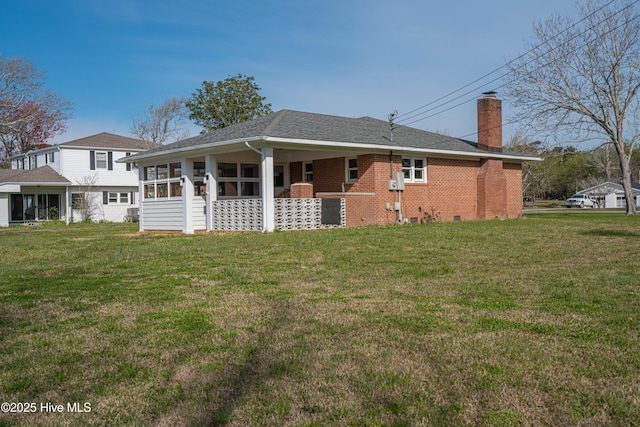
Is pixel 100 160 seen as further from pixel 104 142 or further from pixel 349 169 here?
pixel 349 169

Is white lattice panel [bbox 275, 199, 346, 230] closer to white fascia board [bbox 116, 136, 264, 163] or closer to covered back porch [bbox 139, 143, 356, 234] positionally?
covered back porch [bbox 139, 143, 356, 234]

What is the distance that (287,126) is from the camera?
723 inches

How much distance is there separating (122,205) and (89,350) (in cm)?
3168

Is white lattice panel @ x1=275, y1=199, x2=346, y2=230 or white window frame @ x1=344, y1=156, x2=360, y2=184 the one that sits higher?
white window frame @ x1=344, y1=156, x2=360, y2=184

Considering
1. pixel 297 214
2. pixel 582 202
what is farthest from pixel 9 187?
pixel 582 202

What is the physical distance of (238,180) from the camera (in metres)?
19.7

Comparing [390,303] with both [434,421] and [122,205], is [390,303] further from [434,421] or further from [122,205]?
[122,205]

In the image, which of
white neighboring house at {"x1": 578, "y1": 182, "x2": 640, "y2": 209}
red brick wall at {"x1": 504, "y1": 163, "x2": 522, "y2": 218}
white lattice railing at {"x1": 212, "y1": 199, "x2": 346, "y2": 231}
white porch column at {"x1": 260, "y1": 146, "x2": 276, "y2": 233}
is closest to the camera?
white porch column at {"x1": 260, "y1": 146, "x2": 276, "y2": 233}

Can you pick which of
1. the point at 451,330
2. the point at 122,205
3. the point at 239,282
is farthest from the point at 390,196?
the point at 122,205

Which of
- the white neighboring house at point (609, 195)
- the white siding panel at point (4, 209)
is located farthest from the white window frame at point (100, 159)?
the white neighboring house at point (609, 195)

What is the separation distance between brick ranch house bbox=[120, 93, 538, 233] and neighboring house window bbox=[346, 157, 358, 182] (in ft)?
0.13

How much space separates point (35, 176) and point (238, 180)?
18027 mm

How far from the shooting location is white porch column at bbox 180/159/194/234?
18578 millimetres

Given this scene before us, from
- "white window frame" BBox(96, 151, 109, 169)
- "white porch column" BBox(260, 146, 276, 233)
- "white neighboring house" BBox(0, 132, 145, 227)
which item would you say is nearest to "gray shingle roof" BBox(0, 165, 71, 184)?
"white neighboring house" BBox(0, 132, 145, 227)
